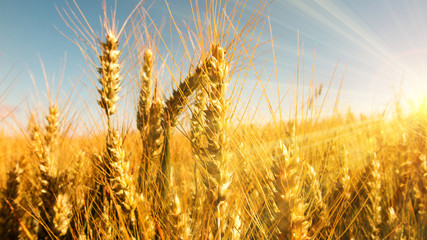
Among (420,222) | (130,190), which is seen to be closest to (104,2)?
(130,190)

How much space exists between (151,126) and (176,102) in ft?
0.73

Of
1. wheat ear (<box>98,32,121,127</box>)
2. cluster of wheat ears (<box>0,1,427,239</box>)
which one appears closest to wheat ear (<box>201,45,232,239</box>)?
cluster of wheat ears (<box>0,1,427,239</box>)

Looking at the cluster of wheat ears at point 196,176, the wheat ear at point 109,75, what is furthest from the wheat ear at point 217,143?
the wheat ear at point 109,75

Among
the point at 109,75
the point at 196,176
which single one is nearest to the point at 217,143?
the point at 196,176

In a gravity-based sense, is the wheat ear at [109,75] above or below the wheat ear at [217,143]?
above

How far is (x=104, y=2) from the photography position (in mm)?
1783

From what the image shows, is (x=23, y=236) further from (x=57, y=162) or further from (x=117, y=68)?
(x=117, y=68)

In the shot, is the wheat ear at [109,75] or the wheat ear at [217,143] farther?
the wheat ear at [109,75]

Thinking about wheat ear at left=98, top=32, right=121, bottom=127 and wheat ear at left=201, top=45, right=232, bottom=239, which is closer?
wheat ear at left=201, top=45, right=232, bottom=239

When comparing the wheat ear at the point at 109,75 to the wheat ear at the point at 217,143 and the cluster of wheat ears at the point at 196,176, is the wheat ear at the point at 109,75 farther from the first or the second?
the wheat ear at the point at 217,143

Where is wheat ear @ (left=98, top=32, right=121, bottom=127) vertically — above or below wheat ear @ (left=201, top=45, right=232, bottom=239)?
above

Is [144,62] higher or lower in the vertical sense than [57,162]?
higher

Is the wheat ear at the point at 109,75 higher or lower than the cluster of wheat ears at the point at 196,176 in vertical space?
higher

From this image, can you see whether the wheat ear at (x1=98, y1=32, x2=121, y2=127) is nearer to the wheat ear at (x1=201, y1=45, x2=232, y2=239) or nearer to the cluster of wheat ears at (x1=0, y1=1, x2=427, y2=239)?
the cluster of wheat ears at (x1=0, y1=1, x2=427, y2=239)
